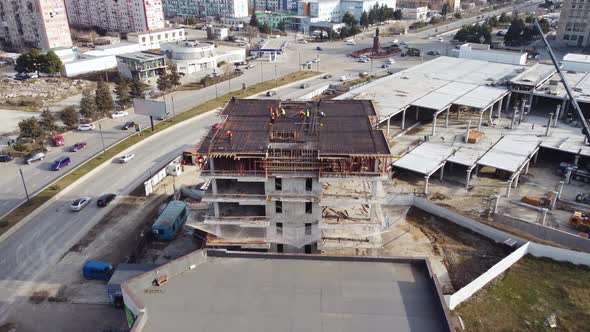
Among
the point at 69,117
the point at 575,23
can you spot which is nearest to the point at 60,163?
the point at 69,117

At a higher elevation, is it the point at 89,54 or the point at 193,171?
the point at 89,54

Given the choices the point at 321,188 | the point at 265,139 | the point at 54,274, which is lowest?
the point at 54,274

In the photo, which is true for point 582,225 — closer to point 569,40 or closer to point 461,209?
point 461,209

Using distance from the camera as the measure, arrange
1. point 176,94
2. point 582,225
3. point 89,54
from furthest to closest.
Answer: point 89,54
point 176,94
point 582,225

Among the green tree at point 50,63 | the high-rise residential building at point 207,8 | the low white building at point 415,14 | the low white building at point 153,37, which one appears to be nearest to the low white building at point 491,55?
the low white building at point 153,37

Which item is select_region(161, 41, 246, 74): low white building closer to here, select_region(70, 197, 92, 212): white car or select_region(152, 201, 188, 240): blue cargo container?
→ select_region(70, 197, 92, 212): white car

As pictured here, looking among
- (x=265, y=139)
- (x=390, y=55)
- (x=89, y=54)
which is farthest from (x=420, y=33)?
(x=265, y=139)
